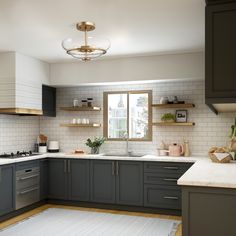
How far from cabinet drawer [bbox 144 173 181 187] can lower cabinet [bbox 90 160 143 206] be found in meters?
0.11

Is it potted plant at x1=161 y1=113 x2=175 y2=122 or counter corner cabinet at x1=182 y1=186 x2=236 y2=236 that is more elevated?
potted plant at x1=161 y1=113 x2=175 y2=122

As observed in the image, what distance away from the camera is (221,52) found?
9.39 ft

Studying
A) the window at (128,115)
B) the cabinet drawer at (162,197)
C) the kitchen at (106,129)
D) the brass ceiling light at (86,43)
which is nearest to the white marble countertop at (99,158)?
the kitchen at (106,129)

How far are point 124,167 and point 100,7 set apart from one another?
2.75 meters

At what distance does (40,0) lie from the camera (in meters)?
2.98

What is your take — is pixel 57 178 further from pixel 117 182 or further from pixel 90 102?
pixel 90 102

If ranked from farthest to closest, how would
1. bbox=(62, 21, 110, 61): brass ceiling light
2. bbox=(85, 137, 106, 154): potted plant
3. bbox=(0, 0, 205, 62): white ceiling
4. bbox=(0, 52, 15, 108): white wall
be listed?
bbox=(85, 137, 106, 154): potted plant → bbox=(0, 52, 15, 108): white wall → bbox=(62, 21, 110, 61): brass ceiling light → bbox=(0, 0, 205, 62): white ceiling

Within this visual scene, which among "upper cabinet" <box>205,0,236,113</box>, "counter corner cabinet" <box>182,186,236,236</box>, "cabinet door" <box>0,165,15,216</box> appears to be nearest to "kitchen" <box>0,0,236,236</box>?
"cabinet door" <box>0,165,15,216</box>

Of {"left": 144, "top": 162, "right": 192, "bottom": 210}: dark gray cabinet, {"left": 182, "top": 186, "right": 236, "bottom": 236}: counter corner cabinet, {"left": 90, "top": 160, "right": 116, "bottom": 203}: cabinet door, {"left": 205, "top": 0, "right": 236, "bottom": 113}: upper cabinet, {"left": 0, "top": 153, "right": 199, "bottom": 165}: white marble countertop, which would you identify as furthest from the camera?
{"left": 90, "top": 160, "right": 116, "bottom": 203}: cabinet door

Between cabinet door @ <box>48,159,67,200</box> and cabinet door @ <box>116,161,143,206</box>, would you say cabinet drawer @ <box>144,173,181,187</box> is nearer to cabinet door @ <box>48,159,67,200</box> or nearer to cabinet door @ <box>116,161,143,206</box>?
cabinet door @ <box>116,161,143,206</box>

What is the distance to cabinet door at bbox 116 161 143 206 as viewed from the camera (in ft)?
16.7

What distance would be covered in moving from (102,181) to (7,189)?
147 cm

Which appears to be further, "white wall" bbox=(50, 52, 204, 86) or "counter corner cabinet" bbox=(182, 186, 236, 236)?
"white wall" bbox=(50, 52, 204, 86)

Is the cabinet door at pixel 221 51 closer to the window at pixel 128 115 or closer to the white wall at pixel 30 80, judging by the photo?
the window at pixel 128 115
